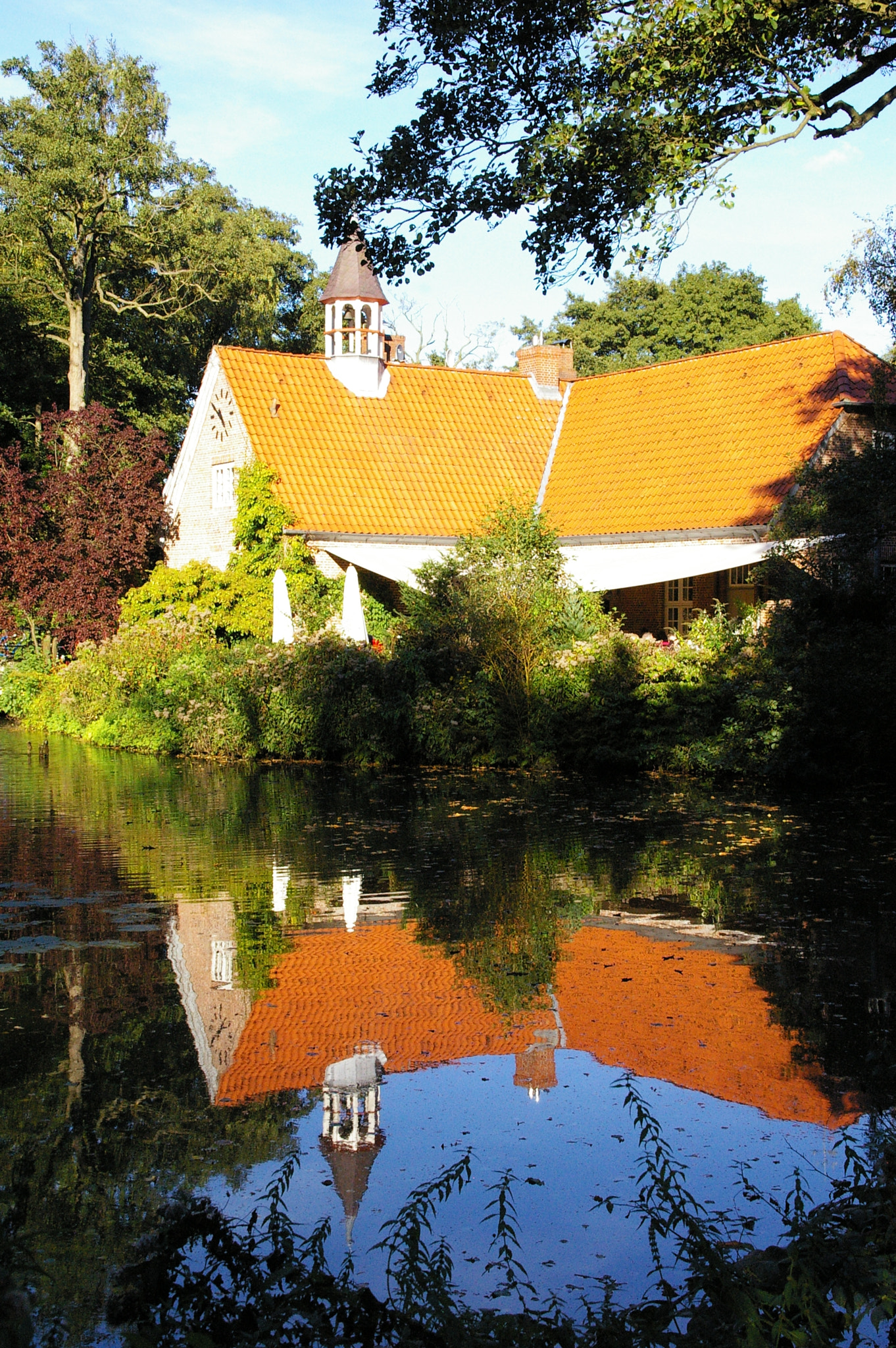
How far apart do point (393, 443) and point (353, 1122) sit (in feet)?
78.3

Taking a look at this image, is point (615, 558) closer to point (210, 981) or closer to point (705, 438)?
point (705, 438)

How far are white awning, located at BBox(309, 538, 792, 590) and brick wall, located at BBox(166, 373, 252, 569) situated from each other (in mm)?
3191

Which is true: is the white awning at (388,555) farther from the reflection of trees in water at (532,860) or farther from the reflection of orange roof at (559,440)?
the reflection of trees in water at (532,860)

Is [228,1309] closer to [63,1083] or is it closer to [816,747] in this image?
[63,1083]

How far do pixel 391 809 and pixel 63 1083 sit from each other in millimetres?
8673

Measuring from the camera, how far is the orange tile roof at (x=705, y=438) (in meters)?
23.3

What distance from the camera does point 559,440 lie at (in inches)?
1181

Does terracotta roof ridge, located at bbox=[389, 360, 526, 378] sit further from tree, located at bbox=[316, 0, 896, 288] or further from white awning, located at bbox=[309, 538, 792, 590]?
tree, located at bbox=[316, 0, 896, 288]

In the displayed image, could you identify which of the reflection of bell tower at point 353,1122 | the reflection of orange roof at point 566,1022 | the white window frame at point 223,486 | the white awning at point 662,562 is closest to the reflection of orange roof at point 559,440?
the white awning at point 662,562

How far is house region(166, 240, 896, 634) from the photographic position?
23531 millimetres

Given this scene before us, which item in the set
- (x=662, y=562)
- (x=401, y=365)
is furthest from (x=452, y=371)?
(x=662, y=562)

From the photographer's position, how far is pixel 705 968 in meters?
7.40

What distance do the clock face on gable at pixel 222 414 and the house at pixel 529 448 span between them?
1.7 inches

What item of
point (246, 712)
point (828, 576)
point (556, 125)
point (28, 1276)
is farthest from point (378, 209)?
point (246, 712)
